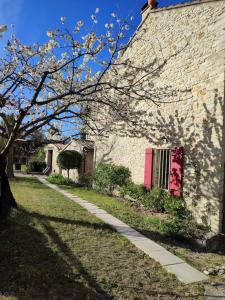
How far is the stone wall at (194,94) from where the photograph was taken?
8.62 metres

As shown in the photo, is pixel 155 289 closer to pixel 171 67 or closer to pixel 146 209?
pixel 146 209

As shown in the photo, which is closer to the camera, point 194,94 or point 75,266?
point 75,266

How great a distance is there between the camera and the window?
433 inches

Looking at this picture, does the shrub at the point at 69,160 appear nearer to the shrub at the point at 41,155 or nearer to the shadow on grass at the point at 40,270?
the shadow on grass at the point at 40,270

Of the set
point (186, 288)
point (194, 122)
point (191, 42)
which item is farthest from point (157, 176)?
point (186, 288)

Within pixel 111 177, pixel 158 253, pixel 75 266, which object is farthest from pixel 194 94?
pixel 75 266

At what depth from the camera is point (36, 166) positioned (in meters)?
29.0

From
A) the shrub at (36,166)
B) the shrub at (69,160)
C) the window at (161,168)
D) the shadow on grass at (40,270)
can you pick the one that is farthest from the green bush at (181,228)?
the shrub at (36,166)

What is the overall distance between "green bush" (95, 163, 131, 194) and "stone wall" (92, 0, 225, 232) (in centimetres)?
109

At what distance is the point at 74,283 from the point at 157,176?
7.14 meters

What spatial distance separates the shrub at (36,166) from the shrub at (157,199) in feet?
63.3

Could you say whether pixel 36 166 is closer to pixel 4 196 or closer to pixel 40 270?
pixel 4 196

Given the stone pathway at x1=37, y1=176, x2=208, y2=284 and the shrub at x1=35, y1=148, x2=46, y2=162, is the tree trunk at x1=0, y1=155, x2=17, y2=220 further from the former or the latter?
the shrub at x1=35, y1=148, x2=46, y2=162

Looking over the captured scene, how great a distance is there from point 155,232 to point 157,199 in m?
2.41
